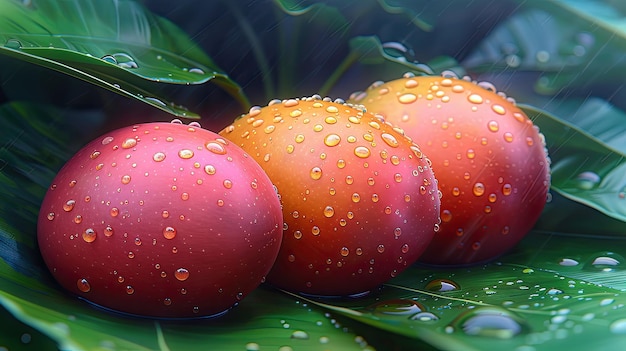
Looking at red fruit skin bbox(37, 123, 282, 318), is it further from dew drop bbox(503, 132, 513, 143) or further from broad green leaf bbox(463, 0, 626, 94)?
broad green leaf bbox(463, 0, 626, 94)

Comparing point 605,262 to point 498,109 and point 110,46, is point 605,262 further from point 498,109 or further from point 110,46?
point 110,46

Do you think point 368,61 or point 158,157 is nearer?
point 158,157

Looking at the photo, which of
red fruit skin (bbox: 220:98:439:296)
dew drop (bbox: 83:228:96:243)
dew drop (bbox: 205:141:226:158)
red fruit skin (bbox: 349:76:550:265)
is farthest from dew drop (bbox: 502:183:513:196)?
dew drop (bbox: 83:228:96:243)

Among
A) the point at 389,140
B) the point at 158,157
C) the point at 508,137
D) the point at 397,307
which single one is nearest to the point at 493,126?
the point at 508,137

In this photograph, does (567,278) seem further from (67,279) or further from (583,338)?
(67,279)

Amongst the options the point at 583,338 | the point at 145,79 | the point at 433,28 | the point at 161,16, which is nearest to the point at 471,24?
the point at 433,28

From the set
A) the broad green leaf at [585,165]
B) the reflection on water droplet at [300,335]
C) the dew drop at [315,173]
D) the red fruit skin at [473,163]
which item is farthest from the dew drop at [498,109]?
the reflection on water droplet at [300,335]
